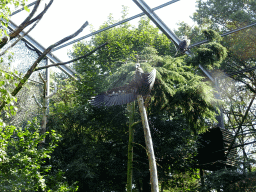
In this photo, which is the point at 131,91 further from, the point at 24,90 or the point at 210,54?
the point at 24,90

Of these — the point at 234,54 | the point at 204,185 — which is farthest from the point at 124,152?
the point at 234,54

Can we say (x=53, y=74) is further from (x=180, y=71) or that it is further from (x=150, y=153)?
(x=150, y=153)

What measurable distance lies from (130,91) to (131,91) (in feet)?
0.06

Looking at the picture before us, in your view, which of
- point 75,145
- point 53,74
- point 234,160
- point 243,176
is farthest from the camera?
point 53,74

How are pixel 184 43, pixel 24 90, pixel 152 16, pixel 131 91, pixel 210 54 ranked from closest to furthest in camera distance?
pixel 131 91 → pixel 210 54 → pixel 184 43 → pixel 152 16 → pixel 24 90

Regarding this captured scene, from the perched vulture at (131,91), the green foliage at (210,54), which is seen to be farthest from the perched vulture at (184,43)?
the perched vulture at (131,91)

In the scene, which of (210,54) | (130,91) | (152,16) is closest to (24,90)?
(152,16)

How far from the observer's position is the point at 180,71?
22.3 feet

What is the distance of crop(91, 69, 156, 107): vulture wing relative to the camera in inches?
185

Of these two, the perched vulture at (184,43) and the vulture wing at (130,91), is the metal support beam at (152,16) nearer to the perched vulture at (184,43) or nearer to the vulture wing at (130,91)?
the perched vulture at (184,43)

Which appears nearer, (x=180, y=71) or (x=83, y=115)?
(x=180, y=71)

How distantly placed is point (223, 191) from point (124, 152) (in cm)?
285

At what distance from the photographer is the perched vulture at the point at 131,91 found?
471 cm

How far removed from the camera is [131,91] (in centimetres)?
489
